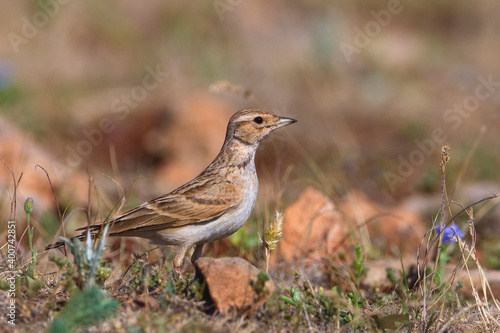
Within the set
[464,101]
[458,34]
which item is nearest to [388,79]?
[464,101]

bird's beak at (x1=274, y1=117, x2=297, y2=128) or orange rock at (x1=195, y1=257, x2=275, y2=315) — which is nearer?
orange rock at (x1=195, y1=257, x2=275, y2=315)

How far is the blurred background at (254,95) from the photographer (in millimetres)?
8984

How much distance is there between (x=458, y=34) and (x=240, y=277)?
46.8 feet

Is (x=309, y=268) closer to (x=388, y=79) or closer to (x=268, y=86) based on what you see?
(x=268, y=86)

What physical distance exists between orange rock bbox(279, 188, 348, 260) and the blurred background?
357 mm

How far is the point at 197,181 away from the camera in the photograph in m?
5.47

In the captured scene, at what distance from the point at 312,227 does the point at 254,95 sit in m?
5.89

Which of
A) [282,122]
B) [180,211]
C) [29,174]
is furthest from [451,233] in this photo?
[29,174]

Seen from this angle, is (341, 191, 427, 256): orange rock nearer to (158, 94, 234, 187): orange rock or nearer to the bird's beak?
the bird's beak

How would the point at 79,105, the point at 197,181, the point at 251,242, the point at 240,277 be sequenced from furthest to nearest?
the point at 79,105 < the point at 251,242 < the point at 197,181 < the point at 240,277

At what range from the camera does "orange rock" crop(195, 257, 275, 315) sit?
3.88 meters

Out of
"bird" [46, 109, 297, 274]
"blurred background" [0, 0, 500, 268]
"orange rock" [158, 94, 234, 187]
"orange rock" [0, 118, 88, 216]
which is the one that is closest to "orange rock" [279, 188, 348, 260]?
"blurred background" [0, 0, 500, 268]

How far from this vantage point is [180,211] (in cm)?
518

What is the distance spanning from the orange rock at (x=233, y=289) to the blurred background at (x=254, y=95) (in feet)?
7.45
